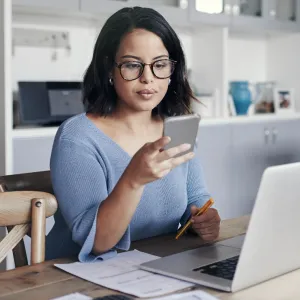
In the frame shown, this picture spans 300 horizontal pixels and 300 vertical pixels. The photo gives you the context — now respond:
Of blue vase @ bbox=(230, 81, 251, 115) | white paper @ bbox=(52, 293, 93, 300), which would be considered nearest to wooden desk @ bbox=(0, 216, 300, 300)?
white paper @ bbox=(52, 293, 93, 300)

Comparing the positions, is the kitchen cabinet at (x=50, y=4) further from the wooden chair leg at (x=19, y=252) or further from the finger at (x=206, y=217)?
the finger at (x=206, y=217)

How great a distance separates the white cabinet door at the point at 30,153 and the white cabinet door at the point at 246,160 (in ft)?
4.86

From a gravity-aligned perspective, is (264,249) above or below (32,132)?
below

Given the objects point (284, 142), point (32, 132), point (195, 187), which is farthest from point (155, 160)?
point (284, 142)

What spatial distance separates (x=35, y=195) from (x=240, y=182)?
120 inches

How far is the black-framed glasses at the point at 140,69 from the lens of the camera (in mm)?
1517

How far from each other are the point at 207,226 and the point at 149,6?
2479 mm

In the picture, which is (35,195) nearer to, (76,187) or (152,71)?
(76,187)

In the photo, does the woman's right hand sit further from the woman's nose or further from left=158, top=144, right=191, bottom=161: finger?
the woman's nose

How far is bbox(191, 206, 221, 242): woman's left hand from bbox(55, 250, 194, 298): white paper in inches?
8.6

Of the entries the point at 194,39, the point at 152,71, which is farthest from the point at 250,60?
the point at 152,71

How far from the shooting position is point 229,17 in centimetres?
421

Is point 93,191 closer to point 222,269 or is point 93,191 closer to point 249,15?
point 222,269

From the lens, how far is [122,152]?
1587mm
